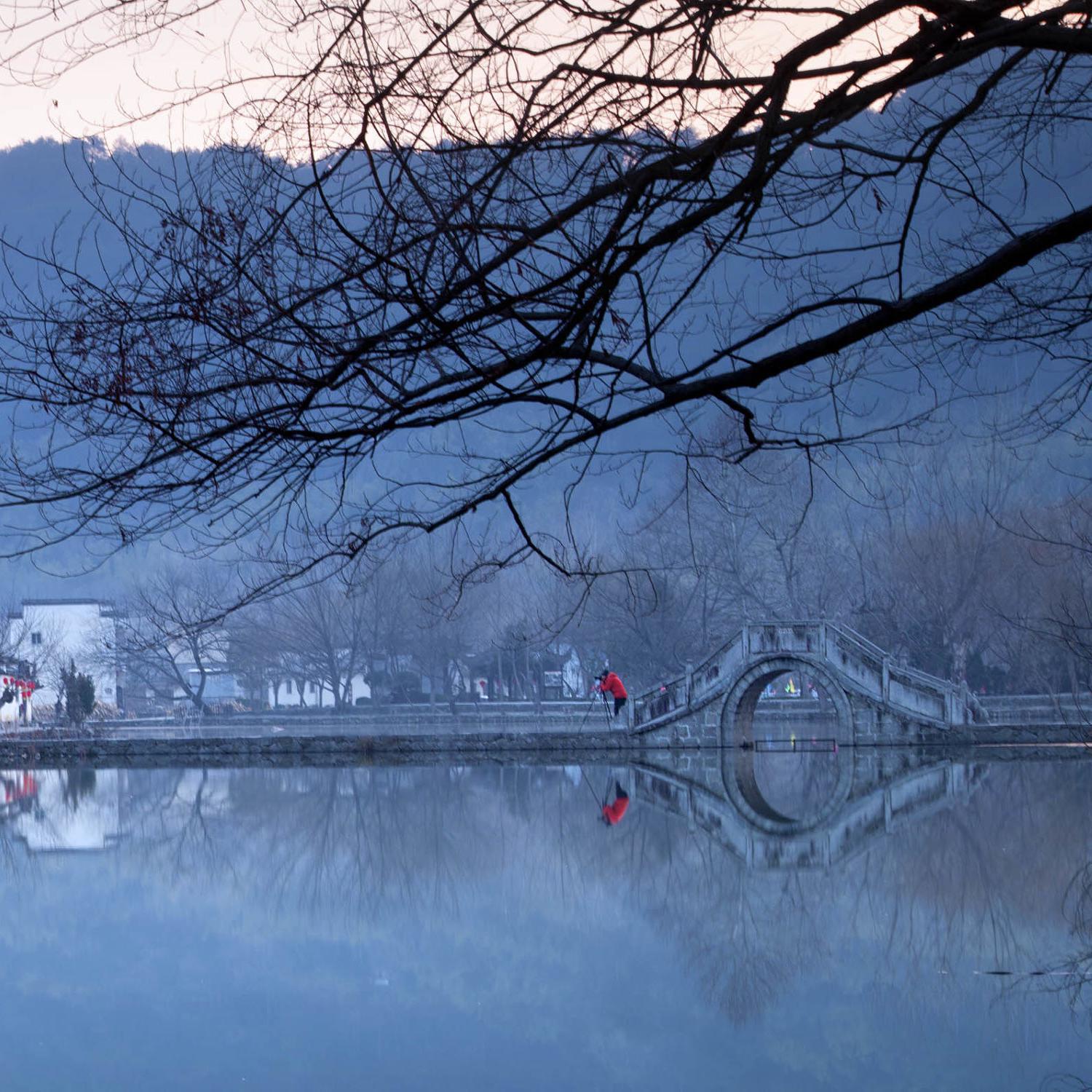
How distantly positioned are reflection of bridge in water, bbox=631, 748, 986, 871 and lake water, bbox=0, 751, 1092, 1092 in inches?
4.0

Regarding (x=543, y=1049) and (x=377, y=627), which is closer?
(x=543, y=1049)

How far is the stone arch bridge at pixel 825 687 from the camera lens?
3002 cm

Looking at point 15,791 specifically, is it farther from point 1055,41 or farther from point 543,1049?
point 1055,41

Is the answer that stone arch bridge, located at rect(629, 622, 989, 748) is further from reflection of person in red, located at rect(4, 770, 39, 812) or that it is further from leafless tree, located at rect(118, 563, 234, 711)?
leafless tree, located at rect(118, 563, 234, 711)

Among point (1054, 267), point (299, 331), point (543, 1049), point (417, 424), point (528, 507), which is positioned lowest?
point (543, 1049)

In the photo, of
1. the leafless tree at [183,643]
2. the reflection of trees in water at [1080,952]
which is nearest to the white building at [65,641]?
the leafless tree at [183,643]

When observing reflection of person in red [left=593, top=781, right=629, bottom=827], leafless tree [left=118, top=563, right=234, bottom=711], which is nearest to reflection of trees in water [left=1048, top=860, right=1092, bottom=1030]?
reflection of person in red [left=593, top=781, right=629, bottom=827]

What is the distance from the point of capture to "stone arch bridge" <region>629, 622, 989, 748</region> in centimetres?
3002

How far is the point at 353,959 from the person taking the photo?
12.4 metres

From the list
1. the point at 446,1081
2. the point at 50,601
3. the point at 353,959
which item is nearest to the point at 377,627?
the point at 50,601

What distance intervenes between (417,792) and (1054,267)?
19.2 m

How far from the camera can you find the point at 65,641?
7569cm

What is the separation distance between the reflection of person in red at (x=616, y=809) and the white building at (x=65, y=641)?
3835 cm

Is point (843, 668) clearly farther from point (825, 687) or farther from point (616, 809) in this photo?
point (616, 809)
